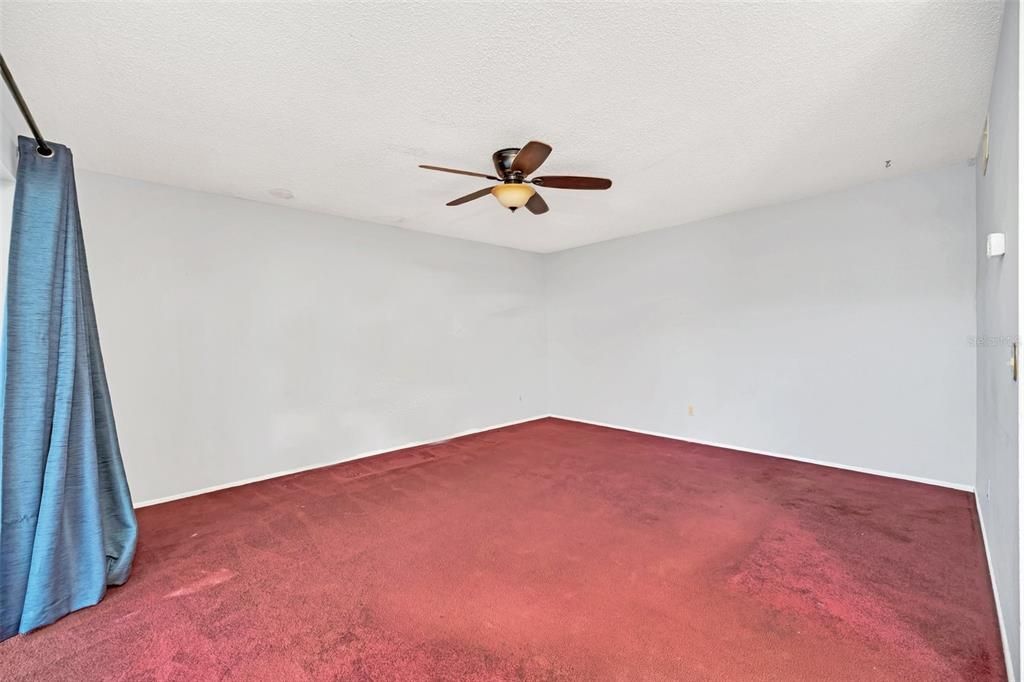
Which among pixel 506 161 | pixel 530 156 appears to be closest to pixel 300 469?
pixel 506 161

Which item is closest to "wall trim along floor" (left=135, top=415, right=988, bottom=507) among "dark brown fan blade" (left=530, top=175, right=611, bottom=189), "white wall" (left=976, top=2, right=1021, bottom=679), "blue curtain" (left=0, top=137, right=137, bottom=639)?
"white wall" (left=976, top=2, right=1021, bottom=679)

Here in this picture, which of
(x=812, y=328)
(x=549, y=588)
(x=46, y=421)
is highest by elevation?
(x=812, y=328)

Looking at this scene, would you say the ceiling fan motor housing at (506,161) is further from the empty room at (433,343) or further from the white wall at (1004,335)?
the white wall at (1004,335)

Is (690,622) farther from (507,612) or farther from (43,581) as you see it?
(43,581)

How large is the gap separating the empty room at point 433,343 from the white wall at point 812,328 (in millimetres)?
29

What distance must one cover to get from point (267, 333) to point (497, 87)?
309 centimetres

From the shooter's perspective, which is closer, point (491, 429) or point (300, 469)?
point (300, 469)

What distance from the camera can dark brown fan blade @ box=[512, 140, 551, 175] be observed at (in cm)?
232

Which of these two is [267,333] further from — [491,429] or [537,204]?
[491,429]

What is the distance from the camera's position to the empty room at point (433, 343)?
1.77 metres

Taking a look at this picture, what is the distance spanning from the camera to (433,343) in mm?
5266

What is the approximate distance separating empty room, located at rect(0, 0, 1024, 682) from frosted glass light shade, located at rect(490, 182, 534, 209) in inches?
0.9

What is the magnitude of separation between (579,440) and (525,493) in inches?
71.3

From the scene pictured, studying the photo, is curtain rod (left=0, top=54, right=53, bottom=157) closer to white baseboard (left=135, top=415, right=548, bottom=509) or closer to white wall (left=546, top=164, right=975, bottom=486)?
white baseboard (left=135, top=415, right=548, bottom=509)
